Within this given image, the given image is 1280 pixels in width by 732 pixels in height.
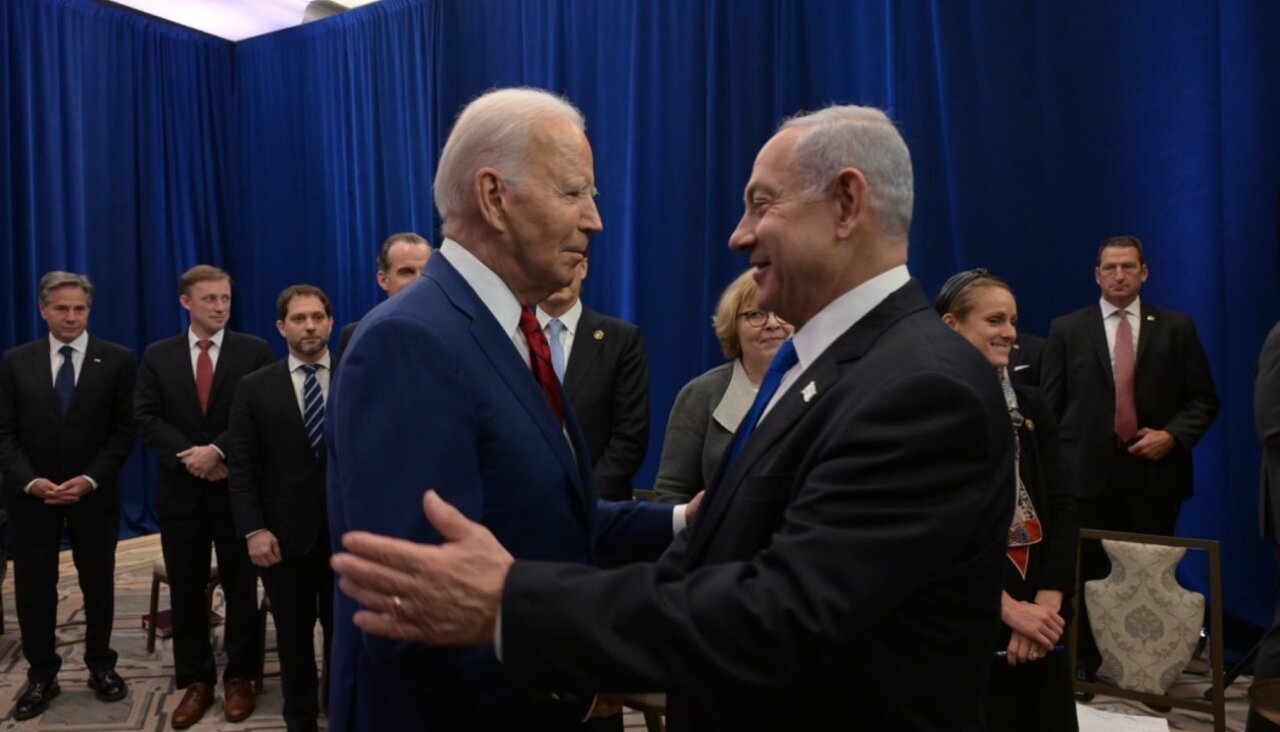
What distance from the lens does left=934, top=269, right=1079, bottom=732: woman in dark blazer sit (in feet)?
7.07

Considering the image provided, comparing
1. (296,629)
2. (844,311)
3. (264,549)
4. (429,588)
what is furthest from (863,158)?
(296,629)

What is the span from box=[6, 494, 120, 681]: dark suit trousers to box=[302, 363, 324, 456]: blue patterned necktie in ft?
3.91

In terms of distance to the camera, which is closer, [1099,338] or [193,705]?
[193,705]

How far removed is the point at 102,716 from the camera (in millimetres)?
3568

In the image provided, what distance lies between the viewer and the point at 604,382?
3.40 metres

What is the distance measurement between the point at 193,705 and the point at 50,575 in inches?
32.9

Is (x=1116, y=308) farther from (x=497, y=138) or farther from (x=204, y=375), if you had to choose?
(x=204, y=375)

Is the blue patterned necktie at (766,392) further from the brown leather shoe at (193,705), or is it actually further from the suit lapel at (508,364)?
the brown leather shoe at (193,705)

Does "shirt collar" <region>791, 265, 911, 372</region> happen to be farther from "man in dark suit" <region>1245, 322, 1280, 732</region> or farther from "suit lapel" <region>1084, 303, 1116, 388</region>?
"suit lapel" <region>1084, 303, 1116, 388</region>

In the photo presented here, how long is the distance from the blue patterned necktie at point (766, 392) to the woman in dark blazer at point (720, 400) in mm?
1291

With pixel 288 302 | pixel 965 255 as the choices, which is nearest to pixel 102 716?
pixel 288 302

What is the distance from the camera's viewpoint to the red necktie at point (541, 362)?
4.77 ft

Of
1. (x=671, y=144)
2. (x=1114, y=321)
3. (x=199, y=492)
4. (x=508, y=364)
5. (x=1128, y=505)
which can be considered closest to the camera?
(x=508, y=364)

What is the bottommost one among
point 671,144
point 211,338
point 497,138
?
point 211,338
